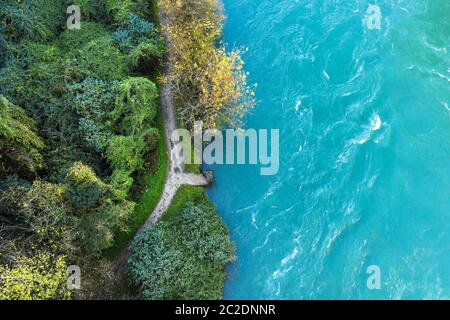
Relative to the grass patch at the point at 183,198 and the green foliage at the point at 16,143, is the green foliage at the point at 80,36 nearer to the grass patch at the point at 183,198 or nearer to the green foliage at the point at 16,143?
the green foliage at the point at 16,143

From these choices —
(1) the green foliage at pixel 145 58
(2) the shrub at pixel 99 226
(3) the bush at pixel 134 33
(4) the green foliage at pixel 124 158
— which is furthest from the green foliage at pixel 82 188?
(3) the bush at pixel 134 33

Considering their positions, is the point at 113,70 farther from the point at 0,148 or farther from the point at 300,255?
the point at 300,255

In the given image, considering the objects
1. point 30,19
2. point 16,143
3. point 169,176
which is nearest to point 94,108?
point 16,143

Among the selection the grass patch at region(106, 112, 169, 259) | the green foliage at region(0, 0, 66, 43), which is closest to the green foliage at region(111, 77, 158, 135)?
the grass patch at region(106, 112, 169, 259)

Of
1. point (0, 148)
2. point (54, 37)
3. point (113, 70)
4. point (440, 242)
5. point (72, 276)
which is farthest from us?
point (54, 37)

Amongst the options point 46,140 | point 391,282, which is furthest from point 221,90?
point 391,282
